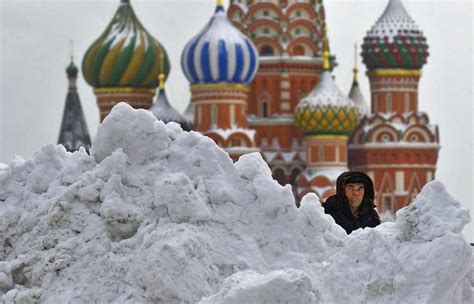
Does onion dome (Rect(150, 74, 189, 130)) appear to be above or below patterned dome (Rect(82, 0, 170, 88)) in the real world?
below

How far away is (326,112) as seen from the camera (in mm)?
44875

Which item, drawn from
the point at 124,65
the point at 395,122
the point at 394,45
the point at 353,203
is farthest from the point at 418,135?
the point at 353,203

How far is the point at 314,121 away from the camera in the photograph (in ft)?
148

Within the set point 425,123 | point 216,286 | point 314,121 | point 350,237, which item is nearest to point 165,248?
point 216,286

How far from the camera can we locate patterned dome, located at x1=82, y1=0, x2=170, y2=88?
47.7 meters

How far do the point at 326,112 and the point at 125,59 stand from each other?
5.56 m

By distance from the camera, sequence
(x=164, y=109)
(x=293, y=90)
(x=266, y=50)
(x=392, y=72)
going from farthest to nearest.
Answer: (x=293, y=90), (x=266, y=50), (x=392, y=72), (x=164, y=109)

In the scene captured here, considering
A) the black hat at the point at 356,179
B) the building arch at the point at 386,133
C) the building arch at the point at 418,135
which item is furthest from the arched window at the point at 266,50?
the black hat at the point at 356,179

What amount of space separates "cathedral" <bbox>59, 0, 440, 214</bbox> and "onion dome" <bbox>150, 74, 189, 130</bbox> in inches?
1.3

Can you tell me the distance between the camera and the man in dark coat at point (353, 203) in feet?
20.0

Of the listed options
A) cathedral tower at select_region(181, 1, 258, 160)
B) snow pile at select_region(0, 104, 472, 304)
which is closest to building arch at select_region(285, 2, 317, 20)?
cathedral tower at select_region(181, 1, 258, 160)

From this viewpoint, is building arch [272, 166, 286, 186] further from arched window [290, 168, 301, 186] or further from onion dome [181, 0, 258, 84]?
onion dome [181, 0, 258, 84]

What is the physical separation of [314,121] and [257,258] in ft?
130

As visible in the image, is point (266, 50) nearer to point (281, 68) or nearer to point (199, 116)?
point (281, 68)
